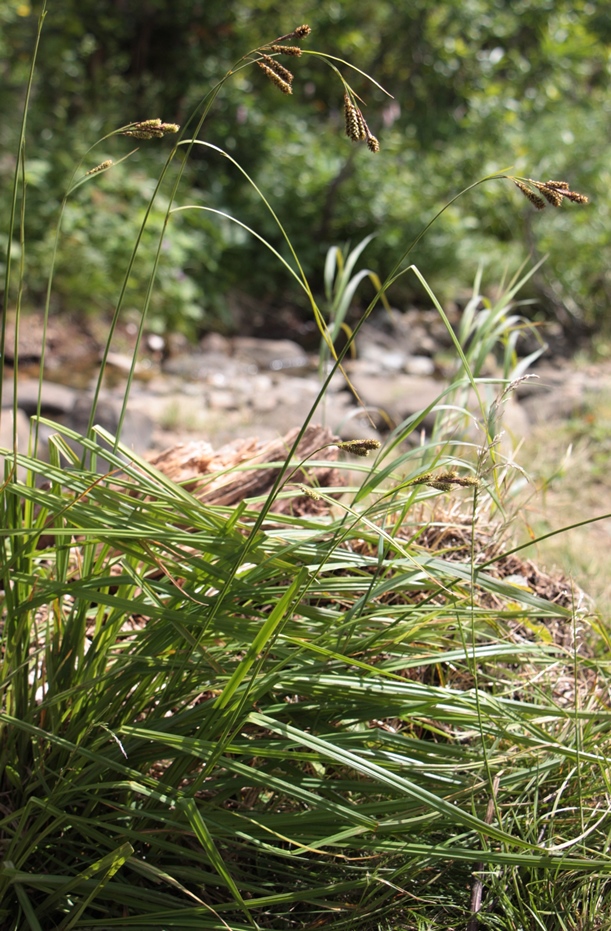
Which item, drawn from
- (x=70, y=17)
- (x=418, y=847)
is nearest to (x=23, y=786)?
(x=418, y=847)

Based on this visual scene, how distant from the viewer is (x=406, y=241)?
772 cm

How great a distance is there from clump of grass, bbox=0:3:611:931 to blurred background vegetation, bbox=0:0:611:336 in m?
5.65

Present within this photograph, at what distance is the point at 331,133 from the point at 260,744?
870 centimetres

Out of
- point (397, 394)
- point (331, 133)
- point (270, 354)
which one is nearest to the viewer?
point (397, 394)

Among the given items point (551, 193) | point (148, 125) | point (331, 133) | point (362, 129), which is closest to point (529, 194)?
point (551, 193)

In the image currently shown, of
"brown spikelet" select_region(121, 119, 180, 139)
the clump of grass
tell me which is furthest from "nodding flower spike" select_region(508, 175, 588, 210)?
"brown spikelet" select_region(121, 119, 180, 139)

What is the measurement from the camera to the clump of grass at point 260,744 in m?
1.23

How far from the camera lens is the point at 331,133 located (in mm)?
8945

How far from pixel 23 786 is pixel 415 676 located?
0.80m

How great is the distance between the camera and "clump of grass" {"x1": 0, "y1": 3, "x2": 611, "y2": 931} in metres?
1.23

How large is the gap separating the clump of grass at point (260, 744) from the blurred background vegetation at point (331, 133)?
5645 mm

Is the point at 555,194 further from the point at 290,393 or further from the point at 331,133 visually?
the point at 331,133

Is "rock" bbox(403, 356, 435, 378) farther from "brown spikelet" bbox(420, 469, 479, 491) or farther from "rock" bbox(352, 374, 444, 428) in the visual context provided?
"brown spikelet" bbox(420, 469, 479, 491)

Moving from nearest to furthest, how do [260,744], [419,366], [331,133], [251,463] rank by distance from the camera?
[260,744] < [251,463] < [419,366] < [331,133]
